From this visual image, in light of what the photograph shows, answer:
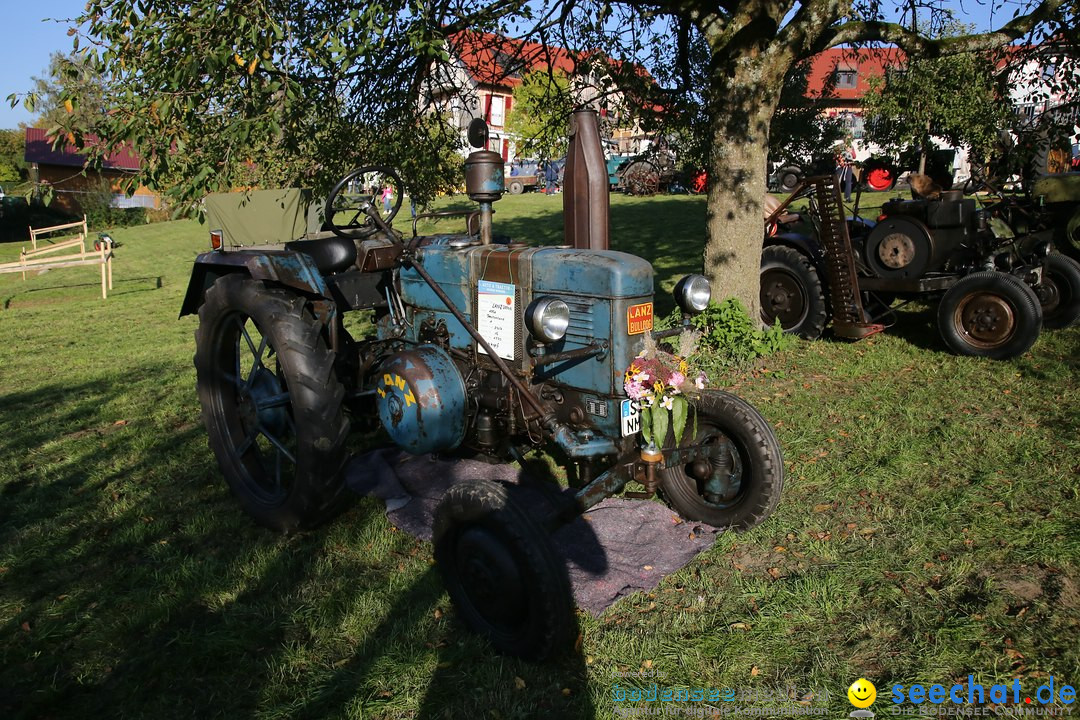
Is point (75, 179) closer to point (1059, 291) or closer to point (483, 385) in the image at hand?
point (483, 385)

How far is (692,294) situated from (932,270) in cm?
454

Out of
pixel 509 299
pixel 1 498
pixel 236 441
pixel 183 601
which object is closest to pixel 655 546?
pixel 509 299

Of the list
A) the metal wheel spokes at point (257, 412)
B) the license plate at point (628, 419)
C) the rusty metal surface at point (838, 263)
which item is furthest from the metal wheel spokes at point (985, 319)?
the metal wheel spokes at point (257, 412)

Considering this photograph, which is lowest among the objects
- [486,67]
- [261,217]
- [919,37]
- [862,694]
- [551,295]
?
[862,694]

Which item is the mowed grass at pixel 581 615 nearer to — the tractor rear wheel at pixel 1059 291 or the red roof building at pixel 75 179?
the tractor rear wheel at pixel 1059 291

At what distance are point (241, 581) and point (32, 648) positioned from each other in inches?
29.7

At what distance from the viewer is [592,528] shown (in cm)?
346

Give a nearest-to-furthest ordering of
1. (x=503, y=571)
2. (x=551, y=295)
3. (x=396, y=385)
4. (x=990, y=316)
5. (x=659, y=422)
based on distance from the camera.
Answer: (x=503, y=571)
(x=659, y=422)
(x=551, y=295)
(x=396, y=385)
(x=990, y=316)

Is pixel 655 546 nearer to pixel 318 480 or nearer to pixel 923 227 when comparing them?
pixel 318 480

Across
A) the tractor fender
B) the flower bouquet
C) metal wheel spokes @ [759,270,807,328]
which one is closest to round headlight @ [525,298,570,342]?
the flower bouquet

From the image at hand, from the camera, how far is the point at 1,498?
4047mm

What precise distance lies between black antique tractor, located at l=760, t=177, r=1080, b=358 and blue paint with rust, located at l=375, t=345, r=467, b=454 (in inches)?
158

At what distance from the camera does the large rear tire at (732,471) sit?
322 centimetres

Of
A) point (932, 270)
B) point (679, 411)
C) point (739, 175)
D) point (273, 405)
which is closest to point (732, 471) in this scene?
point (679, 411)
